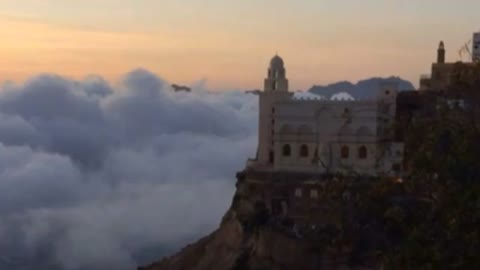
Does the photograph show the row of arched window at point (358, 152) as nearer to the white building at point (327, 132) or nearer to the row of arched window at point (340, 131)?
the white building at point (327, 132)

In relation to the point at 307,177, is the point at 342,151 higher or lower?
higher

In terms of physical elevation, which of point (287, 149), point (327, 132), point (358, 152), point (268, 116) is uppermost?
point (268, 116)

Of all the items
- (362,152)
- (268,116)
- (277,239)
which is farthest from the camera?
(268,116)

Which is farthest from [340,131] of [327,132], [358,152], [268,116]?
[268,116]

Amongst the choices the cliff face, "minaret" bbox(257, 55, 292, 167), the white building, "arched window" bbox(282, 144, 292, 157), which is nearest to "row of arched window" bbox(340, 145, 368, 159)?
the white building

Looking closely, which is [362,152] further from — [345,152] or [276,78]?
[276,78]

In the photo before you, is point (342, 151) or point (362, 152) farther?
point (342, 151)

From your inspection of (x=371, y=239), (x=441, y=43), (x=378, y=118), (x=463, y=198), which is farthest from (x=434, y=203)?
(x=441, y=43)

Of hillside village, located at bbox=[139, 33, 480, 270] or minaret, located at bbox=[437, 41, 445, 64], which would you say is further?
minaret, located at bbox=[437, 41, 445, 64]

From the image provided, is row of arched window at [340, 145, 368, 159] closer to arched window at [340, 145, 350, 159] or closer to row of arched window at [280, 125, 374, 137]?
arched window at [340, 145, 350, 159]
